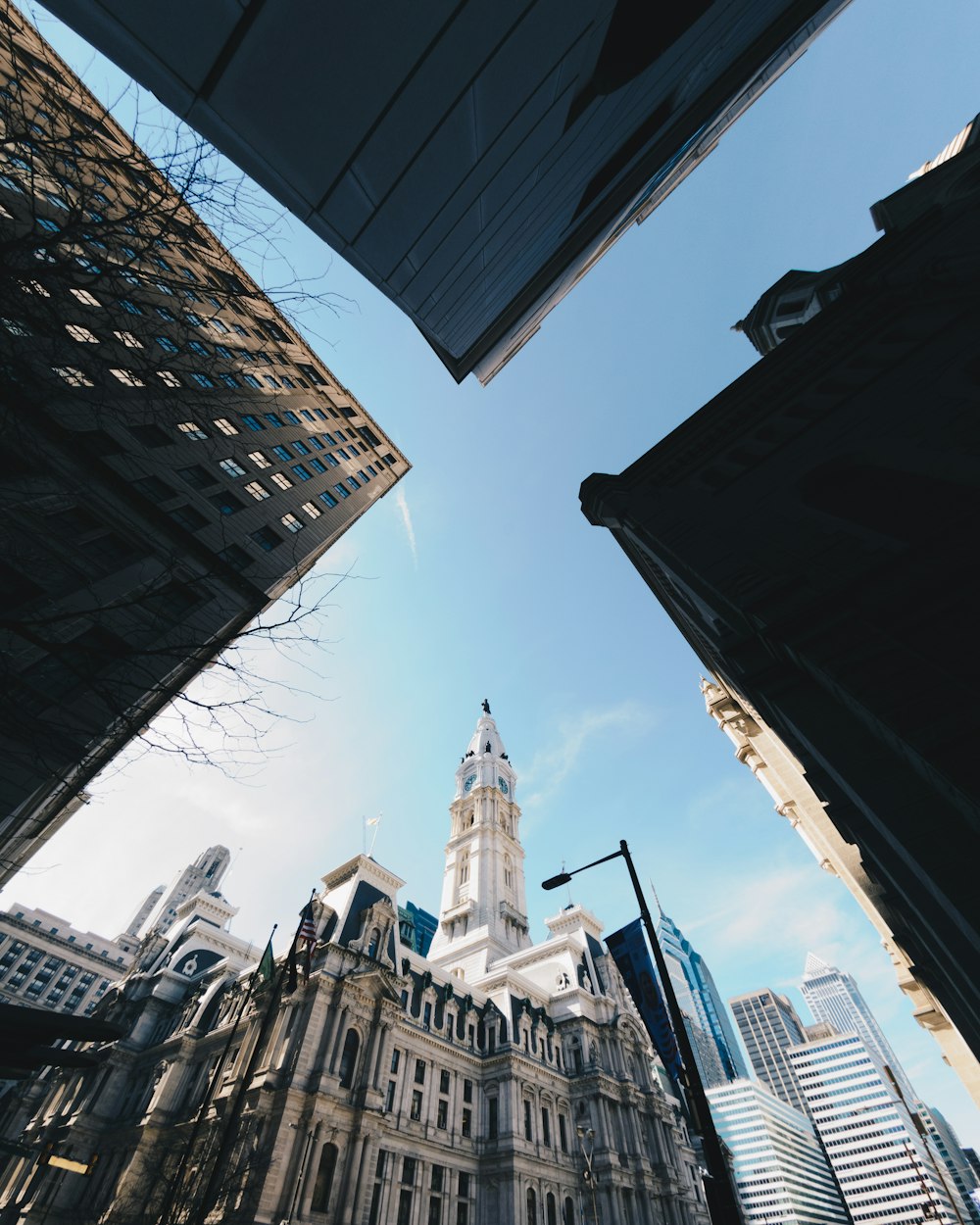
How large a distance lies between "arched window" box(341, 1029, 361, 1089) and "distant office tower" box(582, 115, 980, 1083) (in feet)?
113

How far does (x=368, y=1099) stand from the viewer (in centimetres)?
3356

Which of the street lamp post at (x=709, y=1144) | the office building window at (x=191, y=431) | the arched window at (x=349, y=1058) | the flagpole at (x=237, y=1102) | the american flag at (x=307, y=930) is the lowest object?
the street lamp post at (x=709, y=1144)

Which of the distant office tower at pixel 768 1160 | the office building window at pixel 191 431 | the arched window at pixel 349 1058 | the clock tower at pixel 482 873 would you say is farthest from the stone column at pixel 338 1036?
the distant office tower at pixel 768 1160

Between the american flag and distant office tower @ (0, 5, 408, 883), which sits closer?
distant office tower @ (0, 5, 408, 883)

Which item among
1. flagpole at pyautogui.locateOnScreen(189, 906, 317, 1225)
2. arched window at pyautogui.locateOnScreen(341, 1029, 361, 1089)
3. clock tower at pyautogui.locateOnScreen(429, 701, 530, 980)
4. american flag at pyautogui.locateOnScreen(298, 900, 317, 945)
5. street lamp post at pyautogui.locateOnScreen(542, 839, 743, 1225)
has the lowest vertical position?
street lamp post at pyautogui.locateOnScreen(542, 839, 743, 1225)

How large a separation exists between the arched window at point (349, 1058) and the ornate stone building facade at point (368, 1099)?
0.28 ft

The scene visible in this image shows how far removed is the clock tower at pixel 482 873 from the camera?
63.3 meters

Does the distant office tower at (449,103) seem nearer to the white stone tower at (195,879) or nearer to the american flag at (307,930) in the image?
the american flag at (307,930)

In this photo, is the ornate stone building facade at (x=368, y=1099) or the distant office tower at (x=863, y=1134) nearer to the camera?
the ornate stone building facade at (x=368, y=1099)

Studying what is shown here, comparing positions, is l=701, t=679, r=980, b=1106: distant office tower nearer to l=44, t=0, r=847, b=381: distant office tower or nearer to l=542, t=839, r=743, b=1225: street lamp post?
l=542, t=839, r=743, b=1225: street lamp post

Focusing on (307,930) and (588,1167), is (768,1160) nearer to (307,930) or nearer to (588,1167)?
(588,1167)

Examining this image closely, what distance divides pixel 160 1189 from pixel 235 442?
43.3 metres

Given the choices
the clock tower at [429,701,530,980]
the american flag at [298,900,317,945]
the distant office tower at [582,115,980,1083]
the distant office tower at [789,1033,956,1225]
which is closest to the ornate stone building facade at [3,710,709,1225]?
the clock tower at [429,701,530,980]

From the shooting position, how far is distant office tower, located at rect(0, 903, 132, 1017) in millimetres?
89938
